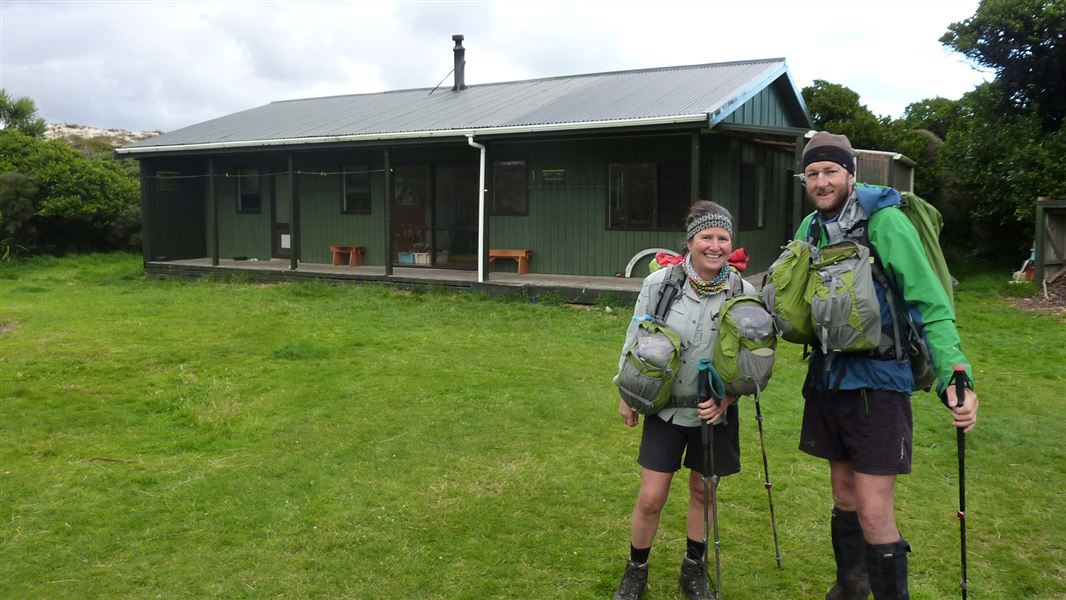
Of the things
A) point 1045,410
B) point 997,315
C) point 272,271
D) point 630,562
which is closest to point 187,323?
point 272,271

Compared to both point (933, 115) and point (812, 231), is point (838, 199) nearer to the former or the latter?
point (812, 231)

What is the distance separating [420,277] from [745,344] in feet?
33.6

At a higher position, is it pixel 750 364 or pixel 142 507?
pixel 750 364

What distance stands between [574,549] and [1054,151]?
12198 millimetres

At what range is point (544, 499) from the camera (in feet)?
14.0

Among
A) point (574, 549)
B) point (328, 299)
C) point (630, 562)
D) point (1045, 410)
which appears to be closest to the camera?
point (630, 562)

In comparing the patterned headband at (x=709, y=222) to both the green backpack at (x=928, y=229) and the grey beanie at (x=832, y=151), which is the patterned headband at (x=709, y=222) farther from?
the green backpack at (x=928, y=229)

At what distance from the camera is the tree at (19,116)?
849 inches

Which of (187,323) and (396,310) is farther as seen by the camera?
(396,310)

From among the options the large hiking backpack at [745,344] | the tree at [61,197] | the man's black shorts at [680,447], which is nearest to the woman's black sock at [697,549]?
the man's black shorts at [680,447]

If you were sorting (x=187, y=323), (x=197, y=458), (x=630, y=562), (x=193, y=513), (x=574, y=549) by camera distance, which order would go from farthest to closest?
(x=187, y=323) < (x=197, y=458) < (x=193, y=513) < (x=574, y=549) < (x=630, y=562)

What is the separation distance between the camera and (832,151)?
2777mm

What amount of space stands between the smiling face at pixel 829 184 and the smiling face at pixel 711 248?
34cm

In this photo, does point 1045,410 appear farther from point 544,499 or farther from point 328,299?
point 328,299
